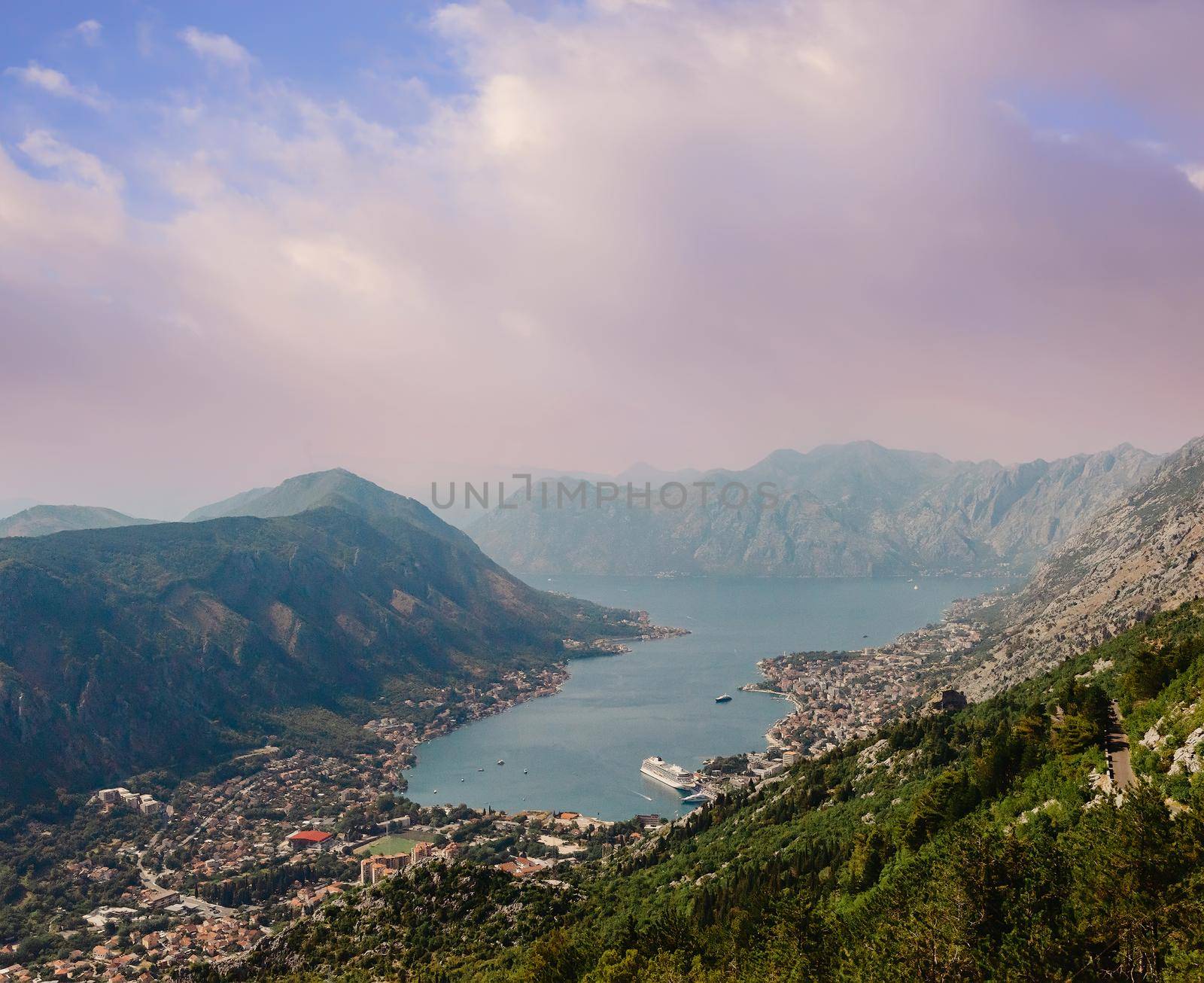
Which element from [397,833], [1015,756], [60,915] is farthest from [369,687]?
[1015,756]

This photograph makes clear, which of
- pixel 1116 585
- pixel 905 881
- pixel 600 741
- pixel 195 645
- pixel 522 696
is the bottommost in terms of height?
pixel 522 696

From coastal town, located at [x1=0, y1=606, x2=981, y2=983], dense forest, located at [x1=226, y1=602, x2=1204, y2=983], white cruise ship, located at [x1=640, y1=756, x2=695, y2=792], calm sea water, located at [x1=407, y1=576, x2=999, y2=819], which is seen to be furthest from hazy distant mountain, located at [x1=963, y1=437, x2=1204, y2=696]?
calm sea water, located at [x1=407, y1=576, x2=999, y2=819]

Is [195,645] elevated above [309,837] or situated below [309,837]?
above

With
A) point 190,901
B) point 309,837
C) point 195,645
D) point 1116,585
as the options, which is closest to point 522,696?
point 195,645

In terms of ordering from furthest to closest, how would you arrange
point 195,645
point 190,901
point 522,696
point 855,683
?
point 522,696
point 855,683
point 195,645
point 190,901

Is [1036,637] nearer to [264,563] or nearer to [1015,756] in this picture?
[1015,756]

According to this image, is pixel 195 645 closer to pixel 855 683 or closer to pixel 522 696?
pixel 522 696

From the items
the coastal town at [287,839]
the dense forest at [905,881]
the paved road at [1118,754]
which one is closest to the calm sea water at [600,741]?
the coastal town at [287,839]
